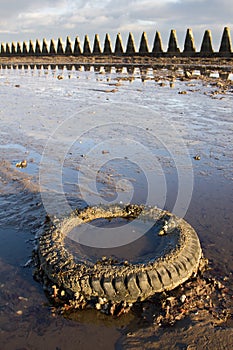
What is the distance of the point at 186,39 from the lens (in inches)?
1628

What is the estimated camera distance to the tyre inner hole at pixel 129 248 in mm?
3559

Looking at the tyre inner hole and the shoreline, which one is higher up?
the shoreline

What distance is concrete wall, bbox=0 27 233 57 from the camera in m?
39.1

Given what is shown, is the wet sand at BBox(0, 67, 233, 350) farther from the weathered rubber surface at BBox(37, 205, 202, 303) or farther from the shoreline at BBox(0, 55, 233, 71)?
the shoreline at BBox(0, 55, 233, 71)

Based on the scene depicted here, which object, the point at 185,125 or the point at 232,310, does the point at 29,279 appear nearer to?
the point at 232,310

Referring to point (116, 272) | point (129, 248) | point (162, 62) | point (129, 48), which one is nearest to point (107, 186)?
point (129, 248)

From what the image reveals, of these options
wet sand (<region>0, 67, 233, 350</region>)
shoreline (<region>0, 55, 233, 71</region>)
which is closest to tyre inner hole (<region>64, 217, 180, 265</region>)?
wet sand (<region>0, 67, 233, 350</region>)

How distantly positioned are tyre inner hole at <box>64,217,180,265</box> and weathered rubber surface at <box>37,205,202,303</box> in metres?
0.09

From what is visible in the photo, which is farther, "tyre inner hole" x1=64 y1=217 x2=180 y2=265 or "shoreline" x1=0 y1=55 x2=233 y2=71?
"shoreline" x1=0 y1=55 x2=233 y2=71

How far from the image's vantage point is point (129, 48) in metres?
48.5

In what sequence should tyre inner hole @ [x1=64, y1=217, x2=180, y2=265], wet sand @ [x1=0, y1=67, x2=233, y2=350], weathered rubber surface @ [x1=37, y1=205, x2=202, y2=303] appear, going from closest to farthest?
wet sand @ [x1=0, y1=67, x2=233, y2=350] → weathered rubber surface @ [x1=37, y1=205, x2=202, y2=303] → tyre inner hole @ [x1=64, y1=217, x2=180, y2=265]

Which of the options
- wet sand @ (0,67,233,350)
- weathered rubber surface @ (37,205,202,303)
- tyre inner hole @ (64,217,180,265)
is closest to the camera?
wet sand @ (0,67,233,350)

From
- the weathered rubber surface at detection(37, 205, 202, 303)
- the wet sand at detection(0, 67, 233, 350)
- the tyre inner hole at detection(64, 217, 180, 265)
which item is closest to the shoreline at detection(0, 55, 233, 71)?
the wet sand at detection(0, 67, 233, 350)

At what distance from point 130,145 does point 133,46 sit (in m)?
44.6
